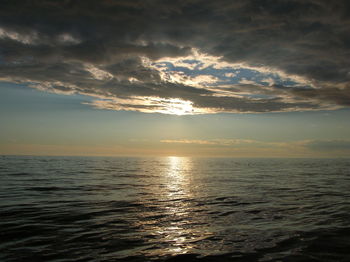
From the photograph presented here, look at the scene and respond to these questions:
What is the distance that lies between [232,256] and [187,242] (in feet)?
6.31

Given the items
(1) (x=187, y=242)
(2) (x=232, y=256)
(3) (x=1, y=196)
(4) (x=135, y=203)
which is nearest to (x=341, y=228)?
(2) (x=232, y=256)

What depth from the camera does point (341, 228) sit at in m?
11.0

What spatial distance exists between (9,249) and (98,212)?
622 cm

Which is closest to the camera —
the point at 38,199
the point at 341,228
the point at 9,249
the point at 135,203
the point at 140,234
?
the point at 9,249

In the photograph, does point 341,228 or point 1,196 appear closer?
point 341,228

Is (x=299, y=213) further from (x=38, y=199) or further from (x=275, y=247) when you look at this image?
(x=38, y=199)

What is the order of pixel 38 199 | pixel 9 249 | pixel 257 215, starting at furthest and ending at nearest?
pixel 38 199
pixel 257 215
pixel 9 249

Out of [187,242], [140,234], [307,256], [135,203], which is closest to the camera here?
[307,256]

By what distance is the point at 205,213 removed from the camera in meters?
14.4

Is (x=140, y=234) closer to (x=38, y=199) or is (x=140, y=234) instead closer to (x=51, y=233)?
(x=51, y=233)

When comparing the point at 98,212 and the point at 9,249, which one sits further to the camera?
the point at 98,212

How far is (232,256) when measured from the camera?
7910 millimetres

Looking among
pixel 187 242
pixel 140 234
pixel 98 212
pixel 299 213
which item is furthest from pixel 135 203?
pixel 299 213

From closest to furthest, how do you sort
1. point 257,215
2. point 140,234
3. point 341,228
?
1. point 140,234
2. point 341,228
3. point 257,215
